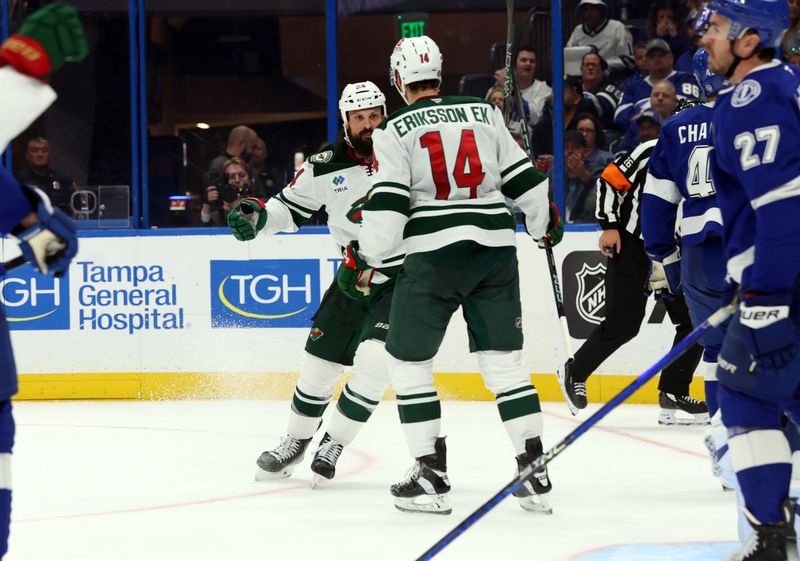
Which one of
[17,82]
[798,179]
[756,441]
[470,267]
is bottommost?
[756,441]

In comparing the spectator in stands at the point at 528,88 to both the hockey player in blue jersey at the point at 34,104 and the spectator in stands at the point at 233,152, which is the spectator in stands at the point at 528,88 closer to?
the spectator in stands at the point at 233,152

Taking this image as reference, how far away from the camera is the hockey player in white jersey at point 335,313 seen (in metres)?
4.14

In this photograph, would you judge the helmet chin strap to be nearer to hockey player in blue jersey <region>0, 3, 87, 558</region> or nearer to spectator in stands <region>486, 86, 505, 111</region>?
hockey player in blue jersey <region>0, 3, 87, 558</region>

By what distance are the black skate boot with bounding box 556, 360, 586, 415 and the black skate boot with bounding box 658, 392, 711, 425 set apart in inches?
13.3

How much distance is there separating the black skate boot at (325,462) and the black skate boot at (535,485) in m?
0.72

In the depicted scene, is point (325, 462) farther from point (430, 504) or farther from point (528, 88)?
point (528, 88)

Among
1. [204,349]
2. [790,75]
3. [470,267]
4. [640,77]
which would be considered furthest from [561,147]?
[790,75]

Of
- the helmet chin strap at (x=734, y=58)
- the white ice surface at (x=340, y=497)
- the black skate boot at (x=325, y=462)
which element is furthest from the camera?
the black skate boot at (x=325, y=462)

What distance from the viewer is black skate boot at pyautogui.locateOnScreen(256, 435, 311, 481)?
4.29 meters

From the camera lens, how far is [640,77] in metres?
6.66

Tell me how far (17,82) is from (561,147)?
4.63 meters

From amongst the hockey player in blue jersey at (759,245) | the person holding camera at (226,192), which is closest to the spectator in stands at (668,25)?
the person holding camera at (226,192)

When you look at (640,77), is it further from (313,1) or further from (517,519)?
(517,519)

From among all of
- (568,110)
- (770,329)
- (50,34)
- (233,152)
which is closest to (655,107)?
(568,110)
